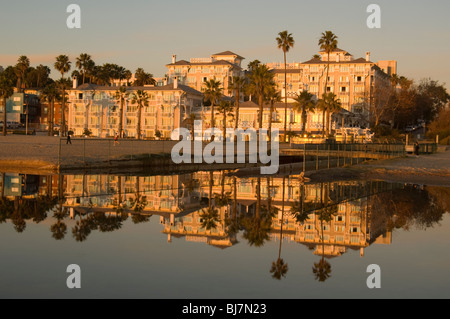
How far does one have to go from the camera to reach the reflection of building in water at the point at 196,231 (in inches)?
647

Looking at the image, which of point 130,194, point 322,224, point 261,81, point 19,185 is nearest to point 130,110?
point 261,81

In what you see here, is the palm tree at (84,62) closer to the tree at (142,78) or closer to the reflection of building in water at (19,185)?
the tree at (142,78)

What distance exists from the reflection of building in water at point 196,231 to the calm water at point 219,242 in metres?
0.04

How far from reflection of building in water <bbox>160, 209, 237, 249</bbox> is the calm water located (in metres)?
0.04

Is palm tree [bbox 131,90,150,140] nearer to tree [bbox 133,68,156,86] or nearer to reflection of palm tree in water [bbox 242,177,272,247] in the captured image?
tree [bbox 133,68,156,86]

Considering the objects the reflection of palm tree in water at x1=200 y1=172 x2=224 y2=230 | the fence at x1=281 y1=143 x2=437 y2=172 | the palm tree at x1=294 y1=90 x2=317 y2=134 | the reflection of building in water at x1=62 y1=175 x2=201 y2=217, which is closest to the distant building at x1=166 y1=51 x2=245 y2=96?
the palm tree at x1=294 y1=90 x2=317 y2=134

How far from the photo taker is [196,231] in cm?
1792

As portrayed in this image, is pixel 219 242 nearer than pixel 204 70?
Yes

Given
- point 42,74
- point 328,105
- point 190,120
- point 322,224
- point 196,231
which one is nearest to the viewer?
point 196,231

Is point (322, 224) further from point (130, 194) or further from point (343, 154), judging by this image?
point (343, 154)

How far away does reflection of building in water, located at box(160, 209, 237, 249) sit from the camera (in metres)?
16.4

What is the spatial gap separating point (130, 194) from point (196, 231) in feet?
32.2

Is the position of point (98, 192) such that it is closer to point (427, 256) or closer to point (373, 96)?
point (427, 256)

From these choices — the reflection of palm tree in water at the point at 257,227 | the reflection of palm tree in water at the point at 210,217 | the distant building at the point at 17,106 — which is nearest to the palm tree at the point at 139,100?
the distant building at the point at 17,106
